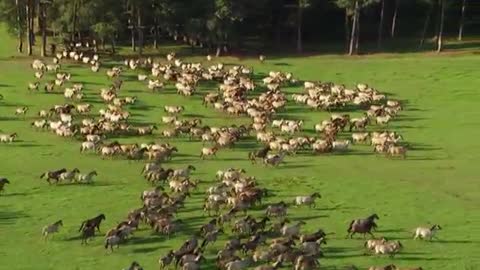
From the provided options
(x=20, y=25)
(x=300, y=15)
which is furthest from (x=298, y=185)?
(x=20, y=25)

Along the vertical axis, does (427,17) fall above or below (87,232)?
above

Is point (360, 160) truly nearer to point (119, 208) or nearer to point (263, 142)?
point (263, 142)

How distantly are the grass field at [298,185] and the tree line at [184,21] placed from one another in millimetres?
12829

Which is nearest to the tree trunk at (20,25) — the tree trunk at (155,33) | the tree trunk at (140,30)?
the tree trunk at (140,30)

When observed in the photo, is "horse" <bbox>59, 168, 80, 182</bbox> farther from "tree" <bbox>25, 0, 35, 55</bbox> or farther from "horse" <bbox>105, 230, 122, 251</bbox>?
"tree" <bbox>25, 0, 35, 55</bbox>

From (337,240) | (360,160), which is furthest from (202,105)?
(337,240)

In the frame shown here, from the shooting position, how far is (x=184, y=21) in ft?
244

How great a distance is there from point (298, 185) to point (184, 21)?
4011 centimetres

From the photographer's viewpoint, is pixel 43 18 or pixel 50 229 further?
pixel 43 18

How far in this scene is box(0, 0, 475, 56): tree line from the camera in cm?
7188

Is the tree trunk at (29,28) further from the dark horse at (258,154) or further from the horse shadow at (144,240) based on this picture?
the horse shadow at (144,240)

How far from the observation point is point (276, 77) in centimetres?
6009

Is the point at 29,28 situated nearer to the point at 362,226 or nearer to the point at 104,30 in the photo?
the point at 104,30

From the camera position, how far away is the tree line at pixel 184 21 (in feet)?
236
